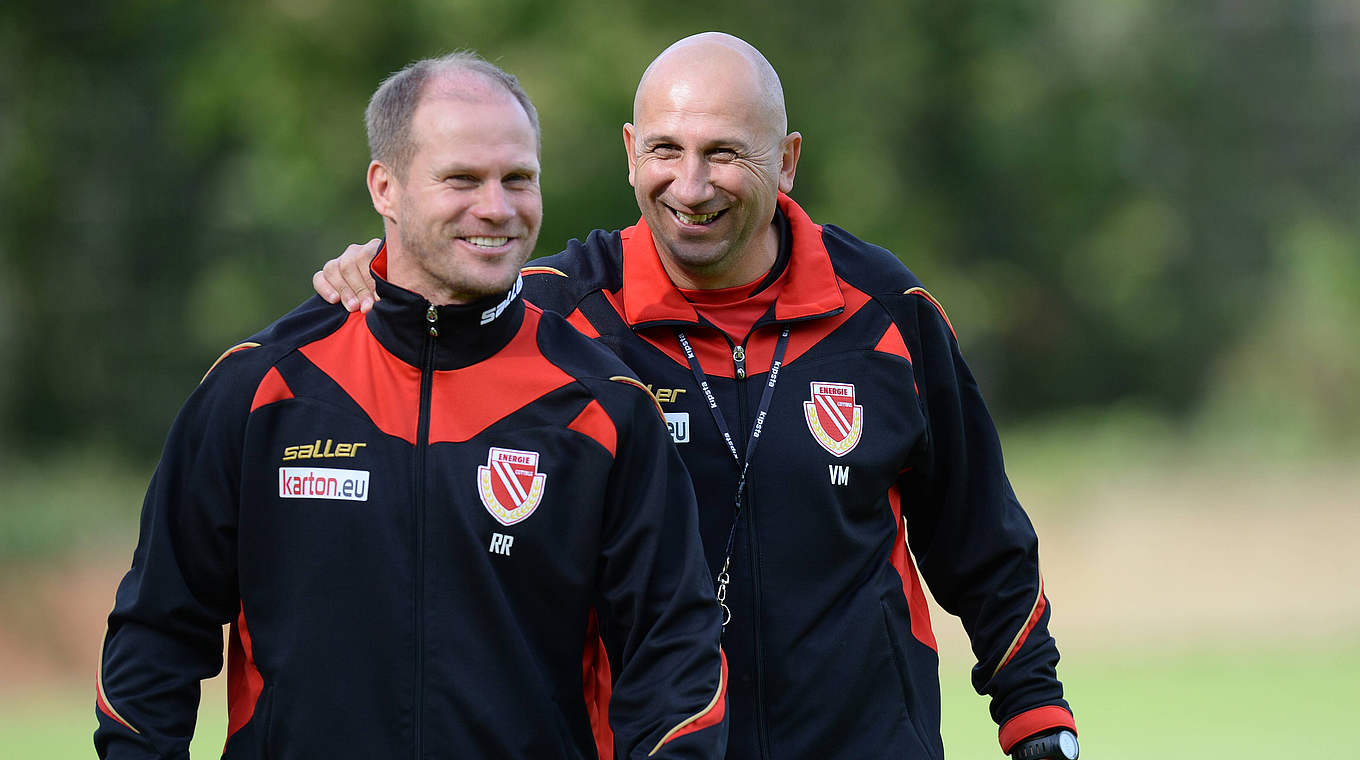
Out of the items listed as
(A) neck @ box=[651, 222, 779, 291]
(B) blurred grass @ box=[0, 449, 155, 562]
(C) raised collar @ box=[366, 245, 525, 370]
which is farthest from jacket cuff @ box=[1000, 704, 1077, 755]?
(B) blurred grass @ box=[0, 449, 155, 562]

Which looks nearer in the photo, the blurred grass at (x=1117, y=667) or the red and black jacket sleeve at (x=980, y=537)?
the red and black jacket sleeve at (x=980, y=537)

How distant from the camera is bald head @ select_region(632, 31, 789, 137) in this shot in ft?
10.7

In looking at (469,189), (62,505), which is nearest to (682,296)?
(469,189)

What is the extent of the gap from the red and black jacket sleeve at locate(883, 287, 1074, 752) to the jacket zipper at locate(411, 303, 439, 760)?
3.70ft

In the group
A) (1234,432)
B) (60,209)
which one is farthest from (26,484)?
(1234,432)

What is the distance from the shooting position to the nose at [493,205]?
2689 millimetres

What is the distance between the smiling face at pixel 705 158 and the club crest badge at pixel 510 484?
701mm

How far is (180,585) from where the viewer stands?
2.65m

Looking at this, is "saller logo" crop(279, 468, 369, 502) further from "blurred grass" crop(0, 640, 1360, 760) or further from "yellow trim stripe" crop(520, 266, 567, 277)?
"blurred grass" crop(0, 640, 1360, 760)

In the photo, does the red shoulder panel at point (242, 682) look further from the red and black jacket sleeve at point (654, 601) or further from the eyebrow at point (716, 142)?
the eyebrow at point (716, 142)

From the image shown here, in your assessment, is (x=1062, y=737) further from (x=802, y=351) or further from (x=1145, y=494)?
(x=1145, y=494)

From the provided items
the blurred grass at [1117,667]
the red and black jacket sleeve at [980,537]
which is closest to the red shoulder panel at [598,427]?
the red and black jacket sleeve at [980,537]

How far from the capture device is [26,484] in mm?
15938

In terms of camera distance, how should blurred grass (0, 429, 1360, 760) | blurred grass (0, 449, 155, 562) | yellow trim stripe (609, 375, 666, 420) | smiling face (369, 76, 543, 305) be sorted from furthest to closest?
blurred grass (0, 449, 155, 562), blurred grass (0, 429, 1360, 760), yellow trim stripe (609, 375, 666, 420), smiling face (369, 76, 543, 305)
